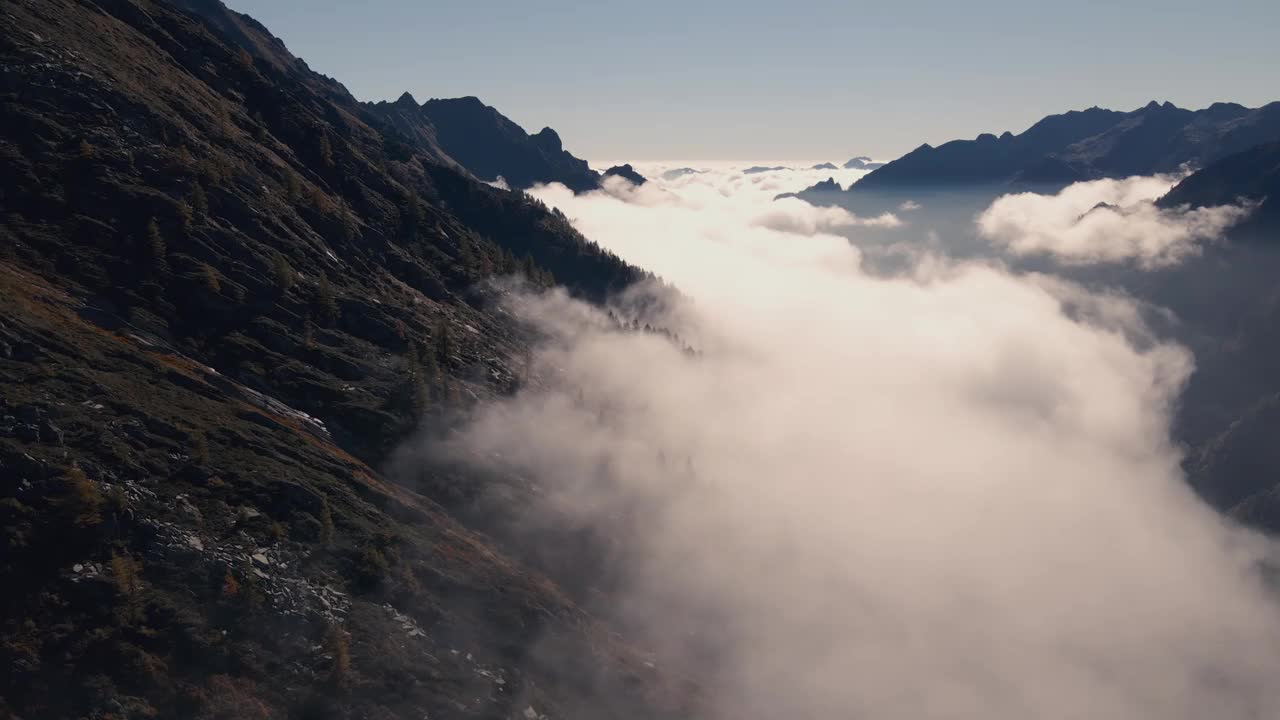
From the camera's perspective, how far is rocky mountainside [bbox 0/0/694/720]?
5988 centimetres

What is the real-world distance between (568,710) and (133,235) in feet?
343

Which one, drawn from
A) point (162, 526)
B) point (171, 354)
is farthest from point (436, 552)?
point (171, 354)

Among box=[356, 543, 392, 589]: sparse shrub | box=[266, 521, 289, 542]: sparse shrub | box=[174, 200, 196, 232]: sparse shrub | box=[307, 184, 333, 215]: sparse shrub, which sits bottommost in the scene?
box=[356, 543, 392, 589]: sparse shrub

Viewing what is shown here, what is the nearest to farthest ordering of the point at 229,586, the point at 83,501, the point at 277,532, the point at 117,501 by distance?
the point at 83,501
the point at 117,501
the point at 229,586
the point at 277,532

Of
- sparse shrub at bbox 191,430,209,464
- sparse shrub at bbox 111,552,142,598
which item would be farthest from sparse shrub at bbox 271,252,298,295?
sparse shrub at bbox 111,552,142,598

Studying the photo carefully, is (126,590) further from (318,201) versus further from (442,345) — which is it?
(318,201)

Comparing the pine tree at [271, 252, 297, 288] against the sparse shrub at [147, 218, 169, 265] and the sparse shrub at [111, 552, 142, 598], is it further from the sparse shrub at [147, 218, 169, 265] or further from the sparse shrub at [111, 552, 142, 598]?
the sparse shrub at [111, 552, 142, 598]

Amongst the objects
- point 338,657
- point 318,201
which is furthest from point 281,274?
point 338,657

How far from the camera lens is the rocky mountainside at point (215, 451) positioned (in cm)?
5988

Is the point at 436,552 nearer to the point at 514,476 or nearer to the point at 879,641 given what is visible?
the point at 514,476

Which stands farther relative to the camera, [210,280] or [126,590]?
[210,280]

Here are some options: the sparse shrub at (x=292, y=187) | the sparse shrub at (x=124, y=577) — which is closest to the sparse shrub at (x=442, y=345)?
the sparse shrub at (x=292, y=187)

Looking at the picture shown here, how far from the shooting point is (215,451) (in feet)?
265

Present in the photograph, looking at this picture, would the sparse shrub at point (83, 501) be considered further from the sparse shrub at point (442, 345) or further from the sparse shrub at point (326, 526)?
the sparse shrub at point (442, 345)
